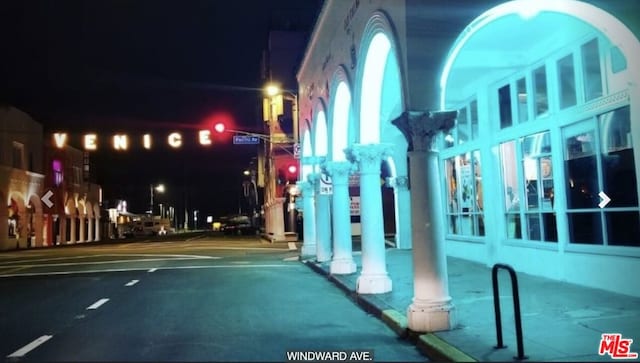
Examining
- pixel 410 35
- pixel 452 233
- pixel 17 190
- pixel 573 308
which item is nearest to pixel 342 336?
pixel 573 308

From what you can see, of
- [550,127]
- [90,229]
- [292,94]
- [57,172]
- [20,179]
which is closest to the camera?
[550,127]

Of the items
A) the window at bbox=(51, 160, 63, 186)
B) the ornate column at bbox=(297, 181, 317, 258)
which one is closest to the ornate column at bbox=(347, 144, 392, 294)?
the ornate column at bbox=(297, 181, 317, 258)

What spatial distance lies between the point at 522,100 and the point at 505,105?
3.05 ft

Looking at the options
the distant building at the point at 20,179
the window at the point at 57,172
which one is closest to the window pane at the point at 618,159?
the distant building at the point at 20,179

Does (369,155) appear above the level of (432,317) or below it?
above

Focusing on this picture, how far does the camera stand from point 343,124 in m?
16.0

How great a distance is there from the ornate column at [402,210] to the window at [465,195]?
4482mm

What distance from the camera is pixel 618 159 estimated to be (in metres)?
11.0

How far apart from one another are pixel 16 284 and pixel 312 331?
37.8 feet

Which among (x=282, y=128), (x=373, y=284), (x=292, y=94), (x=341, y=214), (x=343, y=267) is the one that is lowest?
(x=373, y=284)

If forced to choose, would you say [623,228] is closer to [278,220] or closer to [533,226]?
[533,226]

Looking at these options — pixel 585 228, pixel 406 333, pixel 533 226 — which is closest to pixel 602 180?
pixel 585 228

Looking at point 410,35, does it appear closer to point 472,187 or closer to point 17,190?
point 472,187

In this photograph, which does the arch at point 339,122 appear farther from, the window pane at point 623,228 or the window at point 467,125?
the window pane at point 623,228
